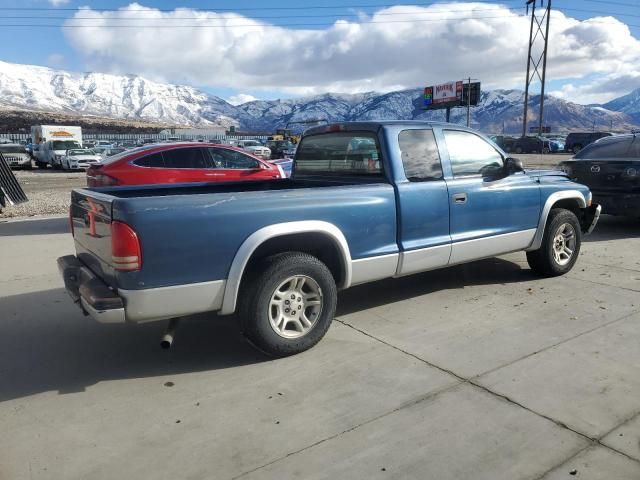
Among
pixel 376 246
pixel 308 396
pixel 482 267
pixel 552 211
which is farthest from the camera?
pixel 482 267

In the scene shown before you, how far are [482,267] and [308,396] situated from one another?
3.88m

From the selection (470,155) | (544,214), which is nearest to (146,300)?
(470,155)

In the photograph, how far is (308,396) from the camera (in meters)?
3.42

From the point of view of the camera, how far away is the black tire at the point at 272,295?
3715 millimetres

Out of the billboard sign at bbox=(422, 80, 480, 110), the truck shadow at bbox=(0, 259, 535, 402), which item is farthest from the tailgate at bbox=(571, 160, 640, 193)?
the billboard sign at bbox=(422, 80, 480, 110)

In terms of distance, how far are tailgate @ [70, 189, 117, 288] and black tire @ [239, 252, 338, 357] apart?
0.92m

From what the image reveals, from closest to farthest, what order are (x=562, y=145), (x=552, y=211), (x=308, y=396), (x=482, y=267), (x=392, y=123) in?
(x=308, y=396)
(x=392, y=123)
(x=552, y=211)
(x=482, y=267)
(x=562, y=145)

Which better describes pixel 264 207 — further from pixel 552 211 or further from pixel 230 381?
pixel 552 211

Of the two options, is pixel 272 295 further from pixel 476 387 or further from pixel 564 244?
pixel 564 244

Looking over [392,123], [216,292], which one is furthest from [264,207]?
[392,123]

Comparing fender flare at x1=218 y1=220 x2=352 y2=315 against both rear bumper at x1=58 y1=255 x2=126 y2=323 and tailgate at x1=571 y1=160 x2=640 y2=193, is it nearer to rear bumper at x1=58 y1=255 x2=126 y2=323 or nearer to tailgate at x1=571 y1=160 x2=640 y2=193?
rear bumper at x1=58 y1=255 x2=126 y2=323

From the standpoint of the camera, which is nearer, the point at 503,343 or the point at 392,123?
the point at 503,343

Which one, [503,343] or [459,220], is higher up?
[459,220]

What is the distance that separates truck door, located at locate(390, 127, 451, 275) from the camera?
4523 millimetres
